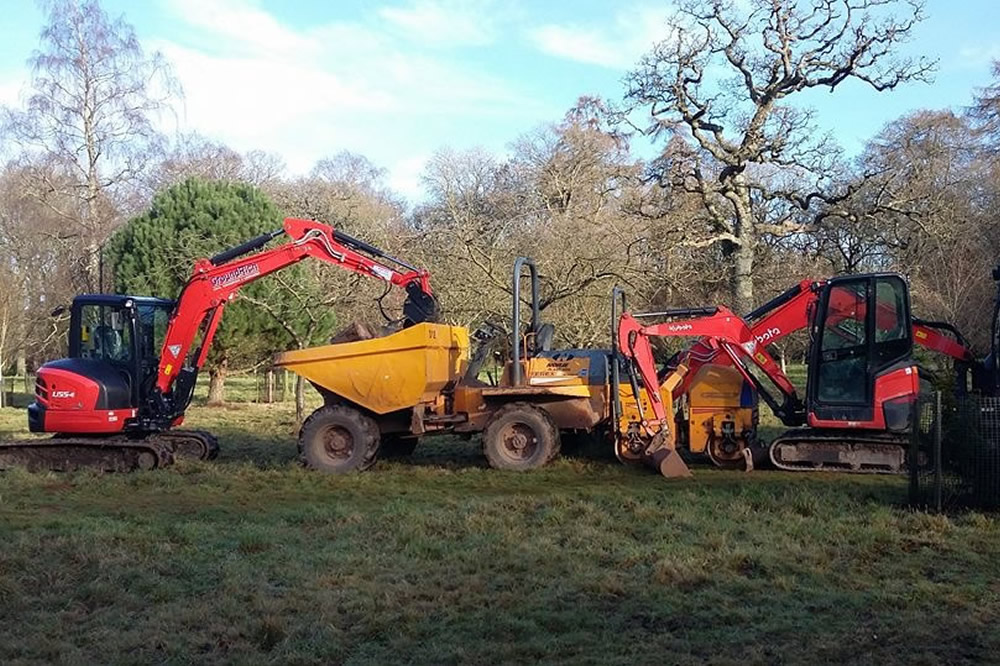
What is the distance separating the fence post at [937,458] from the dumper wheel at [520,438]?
194 inches

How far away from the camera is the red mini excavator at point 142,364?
13172mm

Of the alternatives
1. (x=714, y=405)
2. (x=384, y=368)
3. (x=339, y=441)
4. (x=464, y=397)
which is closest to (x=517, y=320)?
(x=464, y=397)

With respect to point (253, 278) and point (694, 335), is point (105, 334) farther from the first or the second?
point (694, 335)

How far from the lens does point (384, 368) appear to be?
1317 cm

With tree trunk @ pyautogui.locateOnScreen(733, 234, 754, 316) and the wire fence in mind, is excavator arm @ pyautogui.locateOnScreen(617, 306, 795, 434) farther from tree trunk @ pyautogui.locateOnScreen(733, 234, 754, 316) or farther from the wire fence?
tree trunk @ pyautogui.locateOnScreen(733, 234, 754, 316)

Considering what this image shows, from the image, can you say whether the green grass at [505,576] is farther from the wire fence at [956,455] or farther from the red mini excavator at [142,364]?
the red mini excavator at [142,364]

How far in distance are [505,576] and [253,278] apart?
8.33 meters

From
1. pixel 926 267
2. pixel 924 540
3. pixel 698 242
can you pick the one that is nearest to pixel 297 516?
pixel 924 540

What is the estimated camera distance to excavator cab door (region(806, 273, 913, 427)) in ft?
38.1

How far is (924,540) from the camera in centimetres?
800

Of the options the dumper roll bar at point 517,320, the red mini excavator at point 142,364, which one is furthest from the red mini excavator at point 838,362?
the red mini excavator at point 142,364

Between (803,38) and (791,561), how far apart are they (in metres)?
21.2

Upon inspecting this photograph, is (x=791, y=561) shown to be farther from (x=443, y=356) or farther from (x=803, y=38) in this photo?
(x=803, y=38)

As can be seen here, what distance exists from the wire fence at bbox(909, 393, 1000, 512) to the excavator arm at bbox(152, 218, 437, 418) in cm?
685
